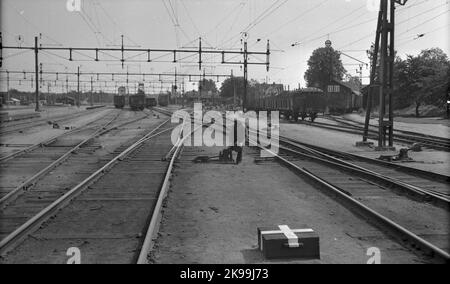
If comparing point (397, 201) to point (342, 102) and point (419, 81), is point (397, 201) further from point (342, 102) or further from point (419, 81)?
point (342, 102)

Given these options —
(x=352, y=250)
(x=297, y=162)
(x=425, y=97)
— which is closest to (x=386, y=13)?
(x=297, y=162)

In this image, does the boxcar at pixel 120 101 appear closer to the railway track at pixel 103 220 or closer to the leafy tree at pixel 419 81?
the leafy tree at pixel 419 81

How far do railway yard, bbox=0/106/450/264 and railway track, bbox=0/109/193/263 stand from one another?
18 millimetres

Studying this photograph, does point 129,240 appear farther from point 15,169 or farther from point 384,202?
point 15,169

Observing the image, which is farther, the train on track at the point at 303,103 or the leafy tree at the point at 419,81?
the leafy tree at the point at 419,81

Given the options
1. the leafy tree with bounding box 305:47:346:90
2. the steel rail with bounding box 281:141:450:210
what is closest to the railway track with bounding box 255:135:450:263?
the steel rail with bounding box 281:141:450:210

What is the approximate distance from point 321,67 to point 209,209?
10148 cm

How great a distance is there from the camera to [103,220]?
8062 millimetres

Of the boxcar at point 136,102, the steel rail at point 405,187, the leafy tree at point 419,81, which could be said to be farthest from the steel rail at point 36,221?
the boxcar at point 136,102

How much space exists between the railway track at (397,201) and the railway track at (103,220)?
3.30 m

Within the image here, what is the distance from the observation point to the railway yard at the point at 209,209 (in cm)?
635

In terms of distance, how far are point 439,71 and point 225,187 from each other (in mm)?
50150

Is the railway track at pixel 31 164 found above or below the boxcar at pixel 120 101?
below

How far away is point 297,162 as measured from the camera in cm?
1591
